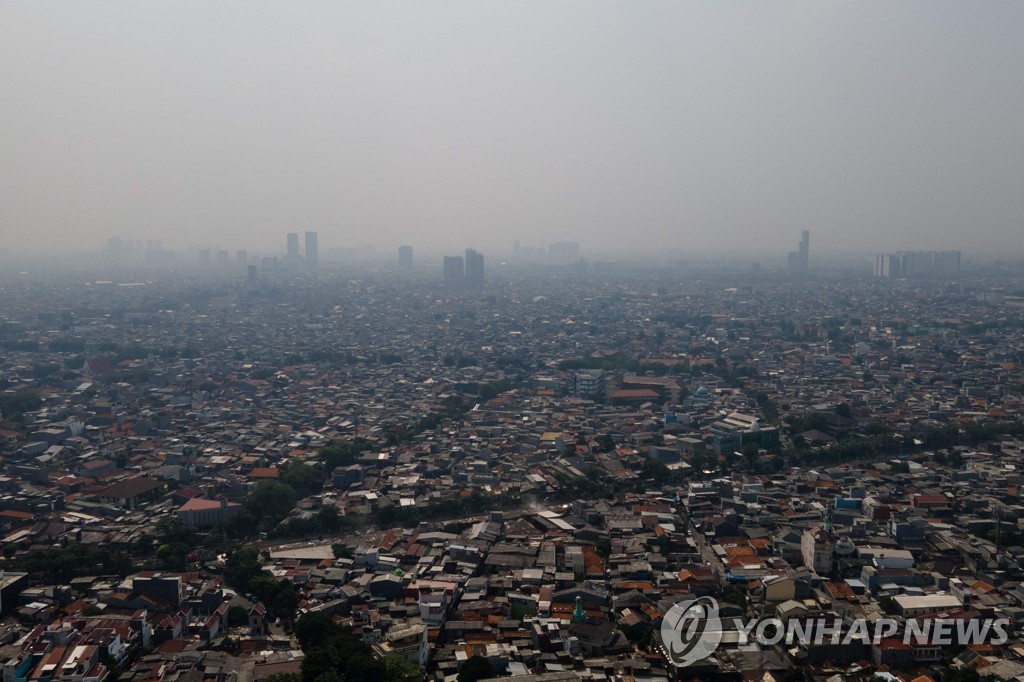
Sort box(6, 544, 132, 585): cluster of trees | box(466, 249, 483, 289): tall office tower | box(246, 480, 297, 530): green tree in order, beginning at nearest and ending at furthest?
box(6, 544, 132, 585): cluster of trees < box(246, 480, 297, 530): green tree < box(466, 249, 483, 289): tall office tower

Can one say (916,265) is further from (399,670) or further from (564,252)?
(399,670)

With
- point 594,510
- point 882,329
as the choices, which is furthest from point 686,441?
point 882,329

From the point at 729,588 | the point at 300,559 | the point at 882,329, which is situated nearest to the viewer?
the point at 729,588

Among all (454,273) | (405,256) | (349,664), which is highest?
(405,256)

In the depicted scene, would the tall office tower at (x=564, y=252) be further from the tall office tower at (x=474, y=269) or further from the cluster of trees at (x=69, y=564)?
the cluster of trees at (x=69, y=564)

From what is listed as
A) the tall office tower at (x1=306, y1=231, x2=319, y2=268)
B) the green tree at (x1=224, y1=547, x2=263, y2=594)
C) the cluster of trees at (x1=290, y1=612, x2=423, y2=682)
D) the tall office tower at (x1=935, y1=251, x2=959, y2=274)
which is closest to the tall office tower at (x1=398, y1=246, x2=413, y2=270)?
the tall office tower at (x1=306, y1=231, x2=319, y2=268)

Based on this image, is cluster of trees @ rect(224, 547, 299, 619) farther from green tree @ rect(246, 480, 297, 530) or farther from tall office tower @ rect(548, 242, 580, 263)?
tall office tower @ rect(548, 242, 580, 263)

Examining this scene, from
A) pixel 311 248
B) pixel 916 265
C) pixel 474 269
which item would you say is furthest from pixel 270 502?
pixel 311 248

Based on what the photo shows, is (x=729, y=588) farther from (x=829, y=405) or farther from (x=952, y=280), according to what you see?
(x=952, y=280)
